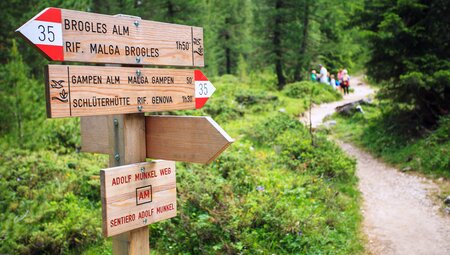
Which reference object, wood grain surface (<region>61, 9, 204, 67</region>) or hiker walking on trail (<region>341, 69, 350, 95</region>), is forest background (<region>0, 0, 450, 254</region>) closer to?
hiker walking on trail (<region>341, 69, 350, 95</region>)

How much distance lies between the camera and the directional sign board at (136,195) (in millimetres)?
2602

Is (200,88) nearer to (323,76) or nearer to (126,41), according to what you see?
(126,41)

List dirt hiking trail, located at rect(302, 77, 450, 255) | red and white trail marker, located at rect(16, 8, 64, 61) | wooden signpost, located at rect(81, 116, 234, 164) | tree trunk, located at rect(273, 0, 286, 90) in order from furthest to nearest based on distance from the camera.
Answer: tree trunk, located at rect(273, 0, 286, 90)
dirt hiking trail, located at rect(302, 77, 450, 255)
wooden signpost, located at rect(81, 116, 234, 164)
red and white trail marker, located at rect(16, 8, 64, 61)

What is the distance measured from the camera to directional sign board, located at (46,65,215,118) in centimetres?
231

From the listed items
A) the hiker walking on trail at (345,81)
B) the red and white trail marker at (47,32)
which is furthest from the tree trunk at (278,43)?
the red and white trail marker at (47,32)

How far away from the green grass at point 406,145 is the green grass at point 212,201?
1.91m

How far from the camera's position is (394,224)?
6953mm

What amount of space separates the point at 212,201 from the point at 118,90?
329cm

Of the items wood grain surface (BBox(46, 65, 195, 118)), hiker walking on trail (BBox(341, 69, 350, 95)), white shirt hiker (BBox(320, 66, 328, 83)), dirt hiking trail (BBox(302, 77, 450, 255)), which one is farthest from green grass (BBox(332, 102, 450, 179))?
hiker walking on trail (BBox(341, 69, 350, 95))

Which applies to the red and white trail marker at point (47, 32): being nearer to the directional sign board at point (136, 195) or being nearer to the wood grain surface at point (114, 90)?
the wood grain surface at point (114, 90)

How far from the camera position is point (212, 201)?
559cm

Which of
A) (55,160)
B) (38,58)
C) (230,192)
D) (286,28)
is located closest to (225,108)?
(38,58)

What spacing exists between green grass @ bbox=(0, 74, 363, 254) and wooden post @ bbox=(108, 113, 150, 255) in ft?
6.55

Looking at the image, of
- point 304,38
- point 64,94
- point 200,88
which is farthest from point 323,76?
point 64,94
